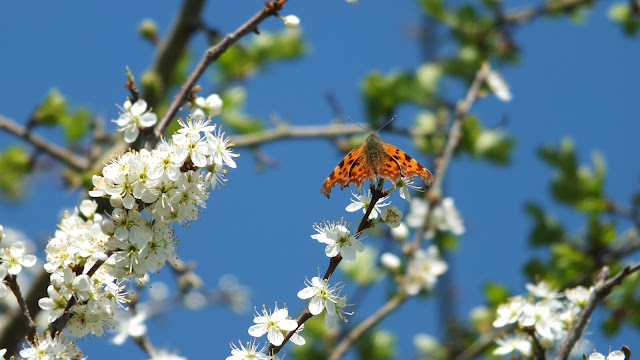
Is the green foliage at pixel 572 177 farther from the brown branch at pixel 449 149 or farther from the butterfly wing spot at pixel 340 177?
the butterfly wing spot at pixel 340 177

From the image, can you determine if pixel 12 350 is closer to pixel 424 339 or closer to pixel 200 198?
pixel 200 198

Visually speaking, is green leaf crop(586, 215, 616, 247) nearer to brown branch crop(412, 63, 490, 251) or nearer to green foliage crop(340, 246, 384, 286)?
brown branch crop(412, 63, 490, 251)

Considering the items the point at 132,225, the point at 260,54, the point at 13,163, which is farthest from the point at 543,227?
the point at 13,163

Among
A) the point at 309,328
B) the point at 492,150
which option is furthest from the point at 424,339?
the point at 492,150

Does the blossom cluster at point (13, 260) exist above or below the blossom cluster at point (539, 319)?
above

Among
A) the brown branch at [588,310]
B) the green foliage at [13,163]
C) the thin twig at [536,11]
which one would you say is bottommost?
the brown branch at [588,310]

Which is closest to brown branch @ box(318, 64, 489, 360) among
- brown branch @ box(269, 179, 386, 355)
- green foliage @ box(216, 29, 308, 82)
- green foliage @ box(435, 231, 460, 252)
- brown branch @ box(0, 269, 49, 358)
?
green foliage @ box(435, 231, 460, 252)

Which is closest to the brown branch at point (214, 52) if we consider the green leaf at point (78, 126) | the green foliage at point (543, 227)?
the green leaf at point (78, 126)
